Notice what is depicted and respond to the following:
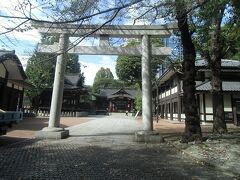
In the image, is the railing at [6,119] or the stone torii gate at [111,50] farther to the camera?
the stone torii gate at [111,50]

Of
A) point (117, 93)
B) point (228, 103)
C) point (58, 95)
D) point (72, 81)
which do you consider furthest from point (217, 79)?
point (117, 93)

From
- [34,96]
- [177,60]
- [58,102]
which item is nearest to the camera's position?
[58,102]

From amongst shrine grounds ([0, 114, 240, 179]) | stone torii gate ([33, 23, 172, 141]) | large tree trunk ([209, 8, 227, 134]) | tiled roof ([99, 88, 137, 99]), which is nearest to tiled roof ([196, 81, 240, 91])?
large tree trunk ([209, 8, 227, 134])

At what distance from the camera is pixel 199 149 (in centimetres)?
1007

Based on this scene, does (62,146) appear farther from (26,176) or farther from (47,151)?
(26,176)

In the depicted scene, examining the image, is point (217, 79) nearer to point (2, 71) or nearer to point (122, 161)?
point (122, 161)

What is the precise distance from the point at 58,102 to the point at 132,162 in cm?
668

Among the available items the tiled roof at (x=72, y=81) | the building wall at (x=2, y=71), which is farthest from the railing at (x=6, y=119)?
the tiled roof at (x=72, y=81)

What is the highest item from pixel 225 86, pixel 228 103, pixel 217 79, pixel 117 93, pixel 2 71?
pixel 117 93

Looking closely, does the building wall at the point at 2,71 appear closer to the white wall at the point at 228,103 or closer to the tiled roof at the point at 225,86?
the tiled roof at the point at 225,86

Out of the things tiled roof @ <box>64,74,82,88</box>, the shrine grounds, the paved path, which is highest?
tiled roof @ <box>64,74,82,88</box>

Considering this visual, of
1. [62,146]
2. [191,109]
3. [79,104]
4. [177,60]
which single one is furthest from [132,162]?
[79,104]

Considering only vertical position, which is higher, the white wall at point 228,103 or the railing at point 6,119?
the white wall at point 228,103

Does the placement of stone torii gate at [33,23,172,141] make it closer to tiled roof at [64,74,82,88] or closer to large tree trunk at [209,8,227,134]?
large tree trunk at [209,8,227,134]
